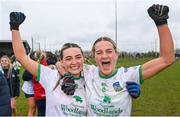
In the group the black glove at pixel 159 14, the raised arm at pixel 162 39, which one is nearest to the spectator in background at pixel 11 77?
the raised arm at pixel 162 39

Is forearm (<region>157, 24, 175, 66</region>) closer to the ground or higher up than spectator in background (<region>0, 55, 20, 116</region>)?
higher up

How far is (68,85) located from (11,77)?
22.7ft

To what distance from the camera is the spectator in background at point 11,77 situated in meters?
10.7

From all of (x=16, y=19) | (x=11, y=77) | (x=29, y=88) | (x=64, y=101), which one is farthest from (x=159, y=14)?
(x=11, y=77)

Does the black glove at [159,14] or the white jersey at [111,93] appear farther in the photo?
the white jersey at [111,93]

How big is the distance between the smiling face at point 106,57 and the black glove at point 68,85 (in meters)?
0.29

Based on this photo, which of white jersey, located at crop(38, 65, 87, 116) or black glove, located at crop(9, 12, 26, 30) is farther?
black glove, located at crop(9, 12, 26, 30)

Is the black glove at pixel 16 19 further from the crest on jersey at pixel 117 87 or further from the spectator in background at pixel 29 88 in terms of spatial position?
the spectator in background at pixel 29 88

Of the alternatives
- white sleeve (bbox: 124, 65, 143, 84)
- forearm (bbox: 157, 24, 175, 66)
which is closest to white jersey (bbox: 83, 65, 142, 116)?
white sleeve (bbox: 124, 65, 143, 84)

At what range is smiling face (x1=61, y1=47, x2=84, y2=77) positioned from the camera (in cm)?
427

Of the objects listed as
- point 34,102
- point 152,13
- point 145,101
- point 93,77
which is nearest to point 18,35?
point 93,77

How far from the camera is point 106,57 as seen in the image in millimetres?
4102

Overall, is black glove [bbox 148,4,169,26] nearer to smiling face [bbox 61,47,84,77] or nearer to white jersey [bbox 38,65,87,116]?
smiling face [bbox 61,47,84,77]

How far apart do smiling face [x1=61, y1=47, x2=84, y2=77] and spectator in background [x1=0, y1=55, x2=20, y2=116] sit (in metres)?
6.33
